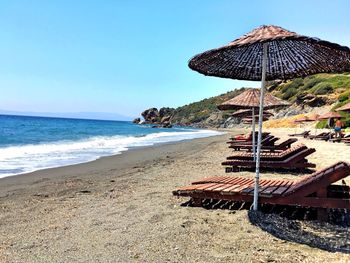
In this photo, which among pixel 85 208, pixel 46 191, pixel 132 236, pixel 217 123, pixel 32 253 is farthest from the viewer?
pixel 217 123

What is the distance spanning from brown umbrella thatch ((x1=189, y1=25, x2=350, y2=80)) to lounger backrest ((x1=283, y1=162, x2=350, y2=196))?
4.48 feet

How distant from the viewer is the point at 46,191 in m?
7.64

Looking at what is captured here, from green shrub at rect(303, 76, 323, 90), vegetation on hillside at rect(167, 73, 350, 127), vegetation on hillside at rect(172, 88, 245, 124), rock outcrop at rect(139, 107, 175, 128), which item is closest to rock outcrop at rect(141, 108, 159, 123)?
rock outcrop at rect(139, 107, 175, 128)

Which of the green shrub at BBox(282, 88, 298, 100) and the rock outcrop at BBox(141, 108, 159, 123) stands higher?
the green shrub at BBox(282, 88, 298, 100)

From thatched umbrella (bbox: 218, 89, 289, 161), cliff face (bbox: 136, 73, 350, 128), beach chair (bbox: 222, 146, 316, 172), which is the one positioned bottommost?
beach chair (bbox: 222, 146, 316, 172)

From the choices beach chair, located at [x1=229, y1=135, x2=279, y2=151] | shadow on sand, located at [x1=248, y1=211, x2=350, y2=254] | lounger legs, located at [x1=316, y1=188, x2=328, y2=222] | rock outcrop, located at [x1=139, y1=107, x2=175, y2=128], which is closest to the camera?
shadow on sand, located at [x1=248, y1=211, x2=350, y2=254]

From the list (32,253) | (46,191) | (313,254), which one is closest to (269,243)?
(313,254)

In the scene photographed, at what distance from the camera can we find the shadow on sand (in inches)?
157

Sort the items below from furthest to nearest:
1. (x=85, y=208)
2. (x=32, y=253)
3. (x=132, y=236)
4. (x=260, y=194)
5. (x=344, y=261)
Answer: (x=85, y=208) < (x=260, y=194) < (x=132, y=236) < (x=32, y=253) < (x=344, y=261)

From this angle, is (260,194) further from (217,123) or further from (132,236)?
(217,123)

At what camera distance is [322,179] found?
4633 millimetres

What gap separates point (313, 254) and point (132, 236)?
2018 millimetres

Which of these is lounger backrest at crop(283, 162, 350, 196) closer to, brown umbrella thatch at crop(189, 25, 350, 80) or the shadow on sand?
the shadow on sand

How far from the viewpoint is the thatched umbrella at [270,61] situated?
483 cm
